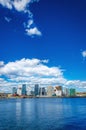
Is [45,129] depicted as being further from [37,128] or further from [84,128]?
[84,128]

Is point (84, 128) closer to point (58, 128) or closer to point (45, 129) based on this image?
point (58, 128)

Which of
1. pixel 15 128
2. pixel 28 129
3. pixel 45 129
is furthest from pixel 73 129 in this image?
pixel 15 128

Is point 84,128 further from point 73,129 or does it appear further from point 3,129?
point 3,129

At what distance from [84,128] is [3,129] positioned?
21.5m

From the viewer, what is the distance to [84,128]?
58688 mm

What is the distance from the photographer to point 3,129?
184 ft

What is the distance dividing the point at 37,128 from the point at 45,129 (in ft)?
10.3

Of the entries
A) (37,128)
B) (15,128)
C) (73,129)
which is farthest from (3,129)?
(73,129)

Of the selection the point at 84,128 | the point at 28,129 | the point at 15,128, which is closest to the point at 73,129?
the point at 84,128

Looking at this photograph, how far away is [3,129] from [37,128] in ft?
29.1

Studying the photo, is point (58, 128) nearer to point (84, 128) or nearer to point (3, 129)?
point (84, 128)

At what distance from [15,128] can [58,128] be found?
1128 centimetres

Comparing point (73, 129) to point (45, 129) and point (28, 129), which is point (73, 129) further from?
point (28, 129)

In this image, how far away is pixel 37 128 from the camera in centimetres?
5766
